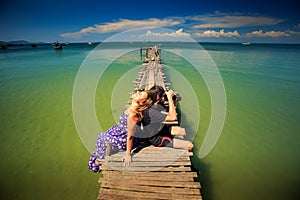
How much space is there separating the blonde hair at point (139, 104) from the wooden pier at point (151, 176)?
1.11 m

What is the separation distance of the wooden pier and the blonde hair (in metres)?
1.11

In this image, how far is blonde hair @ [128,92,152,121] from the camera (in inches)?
119

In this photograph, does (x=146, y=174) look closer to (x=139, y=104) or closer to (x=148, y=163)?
(x=148, y=163)

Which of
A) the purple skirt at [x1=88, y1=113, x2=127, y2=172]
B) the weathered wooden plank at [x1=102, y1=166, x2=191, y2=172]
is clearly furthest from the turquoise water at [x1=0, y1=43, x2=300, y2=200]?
the weathered wooden plank at [x1=102, y1=166, x2=191, y2=172]

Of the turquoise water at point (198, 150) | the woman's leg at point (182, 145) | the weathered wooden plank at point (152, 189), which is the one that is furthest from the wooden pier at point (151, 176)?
the turquoise water at point (198, 150)

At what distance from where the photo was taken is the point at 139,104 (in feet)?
10.1

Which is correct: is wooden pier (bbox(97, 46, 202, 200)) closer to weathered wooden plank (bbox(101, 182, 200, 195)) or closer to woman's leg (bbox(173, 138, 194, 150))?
weathered wooden plank (bbox(101, 182, 200, 195))

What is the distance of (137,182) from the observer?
3.14 meters

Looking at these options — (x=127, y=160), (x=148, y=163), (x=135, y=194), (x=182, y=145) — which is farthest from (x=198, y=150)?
(x=135, y=194)

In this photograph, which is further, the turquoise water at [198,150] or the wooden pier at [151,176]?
the turquoise water at [198,150]

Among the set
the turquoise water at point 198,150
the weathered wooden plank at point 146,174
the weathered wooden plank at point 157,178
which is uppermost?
the weathered wooden plank at point 146,174

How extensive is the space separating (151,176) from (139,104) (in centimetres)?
151

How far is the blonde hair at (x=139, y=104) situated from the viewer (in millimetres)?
→ 3033

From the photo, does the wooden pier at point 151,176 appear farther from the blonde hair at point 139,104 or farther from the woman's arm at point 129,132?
the blonde hair at point 139,104
